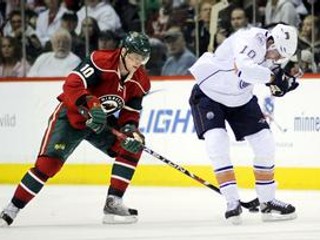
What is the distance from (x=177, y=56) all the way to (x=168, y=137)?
0.89 metres

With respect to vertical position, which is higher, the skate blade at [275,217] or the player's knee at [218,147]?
the player's knee at [218,147]

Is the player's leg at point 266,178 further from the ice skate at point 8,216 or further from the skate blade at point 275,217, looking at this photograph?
the ice skate at point 8,216

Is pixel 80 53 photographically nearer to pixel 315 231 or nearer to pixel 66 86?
pixel 66 86

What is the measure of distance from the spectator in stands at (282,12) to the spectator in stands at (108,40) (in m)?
1.52

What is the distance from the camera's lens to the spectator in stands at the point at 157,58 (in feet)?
33.5

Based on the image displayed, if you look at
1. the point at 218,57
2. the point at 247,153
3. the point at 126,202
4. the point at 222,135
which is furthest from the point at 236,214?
the point at 247,153

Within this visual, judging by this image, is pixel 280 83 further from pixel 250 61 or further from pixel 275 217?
pixel 275 217

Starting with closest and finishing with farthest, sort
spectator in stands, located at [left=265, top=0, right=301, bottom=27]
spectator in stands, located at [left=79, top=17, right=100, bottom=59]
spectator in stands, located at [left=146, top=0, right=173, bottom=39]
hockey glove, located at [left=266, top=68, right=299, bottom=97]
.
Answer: hockey glove, located at [left=266, top=68, right=299, bottom=97] → spectator in stands, located at [left=265, top=0, right=301, bottom=27] → spectator in stands, located at [left=146, top=0, right=173, bottom=39] → spectator in stands, located at [left=79, top=17, right=100, bottom=59]

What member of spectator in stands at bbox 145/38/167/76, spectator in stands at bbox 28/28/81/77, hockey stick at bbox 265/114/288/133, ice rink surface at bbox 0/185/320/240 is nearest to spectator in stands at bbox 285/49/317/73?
hockey stick at bbox 265/114/288/133

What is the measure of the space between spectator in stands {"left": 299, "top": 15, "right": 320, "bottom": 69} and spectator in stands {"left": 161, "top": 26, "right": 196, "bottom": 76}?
1034 mm

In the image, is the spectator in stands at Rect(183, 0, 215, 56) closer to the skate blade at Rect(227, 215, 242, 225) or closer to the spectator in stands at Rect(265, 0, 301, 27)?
the spectator in stands at Rect(265, 0, 301, 27)

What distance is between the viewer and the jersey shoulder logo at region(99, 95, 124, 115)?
6.97 metres

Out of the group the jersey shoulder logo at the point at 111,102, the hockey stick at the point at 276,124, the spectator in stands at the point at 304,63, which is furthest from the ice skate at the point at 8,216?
the spectator in stands at the point at 304,63

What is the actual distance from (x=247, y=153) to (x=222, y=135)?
2300mm
